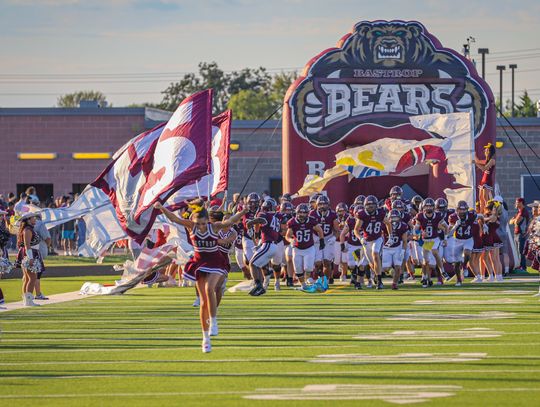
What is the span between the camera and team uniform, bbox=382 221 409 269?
22.3 meters

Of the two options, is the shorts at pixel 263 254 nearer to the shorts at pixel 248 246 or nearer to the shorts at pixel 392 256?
the shorts at pixel 248 246

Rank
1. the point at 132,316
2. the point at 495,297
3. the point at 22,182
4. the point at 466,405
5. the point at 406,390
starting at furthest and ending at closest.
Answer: the point at 22,182
the point at 495,297
the point at 132,316
the point at 406,390
the point at 466,405

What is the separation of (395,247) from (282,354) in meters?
10.00

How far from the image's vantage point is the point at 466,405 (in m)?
9.36

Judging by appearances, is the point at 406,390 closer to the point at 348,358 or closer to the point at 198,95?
the point at 348,358

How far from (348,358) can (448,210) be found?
1238cm

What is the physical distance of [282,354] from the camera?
41.4 feet

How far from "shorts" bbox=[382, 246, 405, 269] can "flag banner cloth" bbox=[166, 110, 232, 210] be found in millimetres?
3362

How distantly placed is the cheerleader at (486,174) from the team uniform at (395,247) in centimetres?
349

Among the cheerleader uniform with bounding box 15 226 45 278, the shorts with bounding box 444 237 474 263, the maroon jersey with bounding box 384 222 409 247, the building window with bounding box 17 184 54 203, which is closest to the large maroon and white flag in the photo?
the cheerleader uniform with bounding box 15 226 45 278

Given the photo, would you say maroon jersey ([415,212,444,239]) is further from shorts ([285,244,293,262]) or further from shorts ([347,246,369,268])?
shorts ([285,244,293,262])

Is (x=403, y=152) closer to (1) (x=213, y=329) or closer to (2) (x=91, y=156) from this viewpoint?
(1) (x=213, y=329)

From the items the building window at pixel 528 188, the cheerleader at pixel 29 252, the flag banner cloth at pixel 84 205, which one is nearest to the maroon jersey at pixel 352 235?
the flag banner cloth at pixel 84 205

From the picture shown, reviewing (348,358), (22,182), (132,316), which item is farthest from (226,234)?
(22,182)
